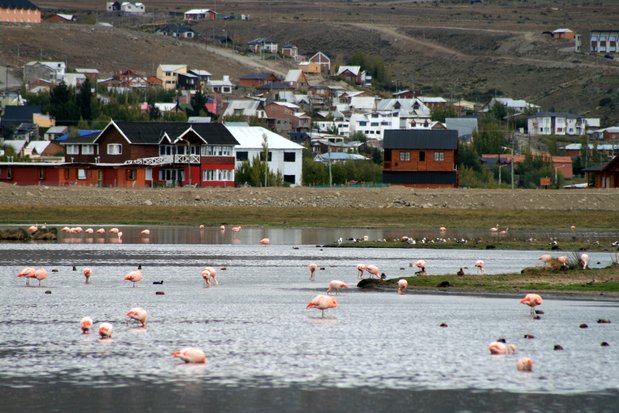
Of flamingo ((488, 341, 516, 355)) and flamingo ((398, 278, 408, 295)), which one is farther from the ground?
flamingo ((398, 278, 408, 295))

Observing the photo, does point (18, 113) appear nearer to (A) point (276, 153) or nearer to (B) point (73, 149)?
(B) point (73, 149)

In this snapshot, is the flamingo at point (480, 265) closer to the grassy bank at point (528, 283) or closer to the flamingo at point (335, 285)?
the grassy bank at point (528, 283)

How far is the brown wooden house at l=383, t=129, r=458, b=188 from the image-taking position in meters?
102

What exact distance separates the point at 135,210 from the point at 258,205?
28.7 feet

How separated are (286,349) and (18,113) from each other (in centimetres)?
12986

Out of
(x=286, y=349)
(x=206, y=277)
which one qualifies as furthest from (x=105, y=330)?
(x=206, y=277)

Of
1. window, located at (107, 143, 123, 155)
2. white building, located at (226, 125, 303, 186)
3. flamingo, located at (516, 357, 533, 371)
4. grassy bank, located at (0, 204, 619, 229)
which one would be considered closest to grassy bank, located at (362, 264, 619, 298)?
flamingo, located at (516, 357, 533, 371)

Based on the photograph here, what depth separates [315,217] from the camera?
240 feet

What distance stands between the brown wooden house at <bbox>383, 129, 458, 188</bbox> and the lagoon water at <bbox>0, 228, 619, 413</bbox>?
62.8 meters

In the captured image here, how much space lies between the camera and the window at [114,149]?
3802 inches

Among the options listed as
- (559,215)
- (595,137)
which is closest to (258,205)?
(559,215)

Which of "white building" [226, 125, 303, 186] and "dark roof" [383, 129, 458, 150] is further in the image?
"white building" [226, 125, 303, 186]

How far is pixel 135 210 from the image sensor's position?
2923 inches

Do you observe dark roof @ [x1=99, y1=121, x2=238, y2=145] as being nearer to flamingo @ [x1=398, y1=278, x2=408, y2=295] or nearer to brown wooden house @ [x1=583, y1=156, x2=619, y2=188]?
brown wooden house @ [x1=583, y1=156, x2=619, y2=188]
